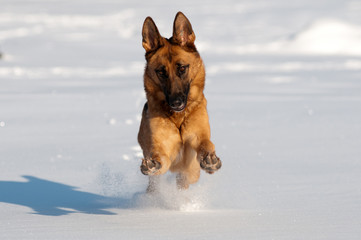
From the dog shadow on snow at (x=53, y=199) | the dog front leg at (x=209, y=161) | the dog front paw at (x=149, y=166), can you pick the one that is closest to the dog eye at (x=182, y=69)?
the dog front leg at (x=209, y=161)

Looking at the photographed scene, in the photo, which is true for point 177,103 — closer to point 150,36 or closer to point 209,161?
point 209,161

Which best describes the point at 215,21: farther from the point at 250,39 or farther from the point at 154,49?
the point at 154,49

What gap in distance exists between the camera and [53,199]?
5.67 m

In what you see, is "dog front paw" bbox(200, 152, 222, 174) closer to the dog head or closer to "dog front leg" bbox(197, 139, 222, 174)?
"dog front leg" bbox(197, 139, 222, 174)

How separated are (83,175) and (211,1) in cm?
3726

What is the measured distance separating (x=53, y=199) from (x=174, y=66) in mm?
1603

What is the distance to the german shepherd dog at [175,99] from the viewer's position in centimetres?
516

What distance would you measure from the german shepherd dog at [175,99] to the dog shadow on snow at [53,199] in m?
0.58

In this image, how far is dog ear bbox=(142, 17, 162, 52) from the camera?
533cm

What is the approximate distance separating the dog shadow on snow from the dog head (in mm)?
987

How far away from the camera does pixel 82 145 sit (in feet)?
26.3

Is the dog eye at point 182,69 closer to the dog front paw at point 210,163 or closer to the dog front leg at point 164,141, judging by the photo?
the dog front leg at point 164,141

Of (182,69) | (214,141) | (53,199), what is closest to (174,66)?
(182,69)

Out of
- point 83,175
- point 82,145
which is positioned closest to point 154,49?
point 83,175
